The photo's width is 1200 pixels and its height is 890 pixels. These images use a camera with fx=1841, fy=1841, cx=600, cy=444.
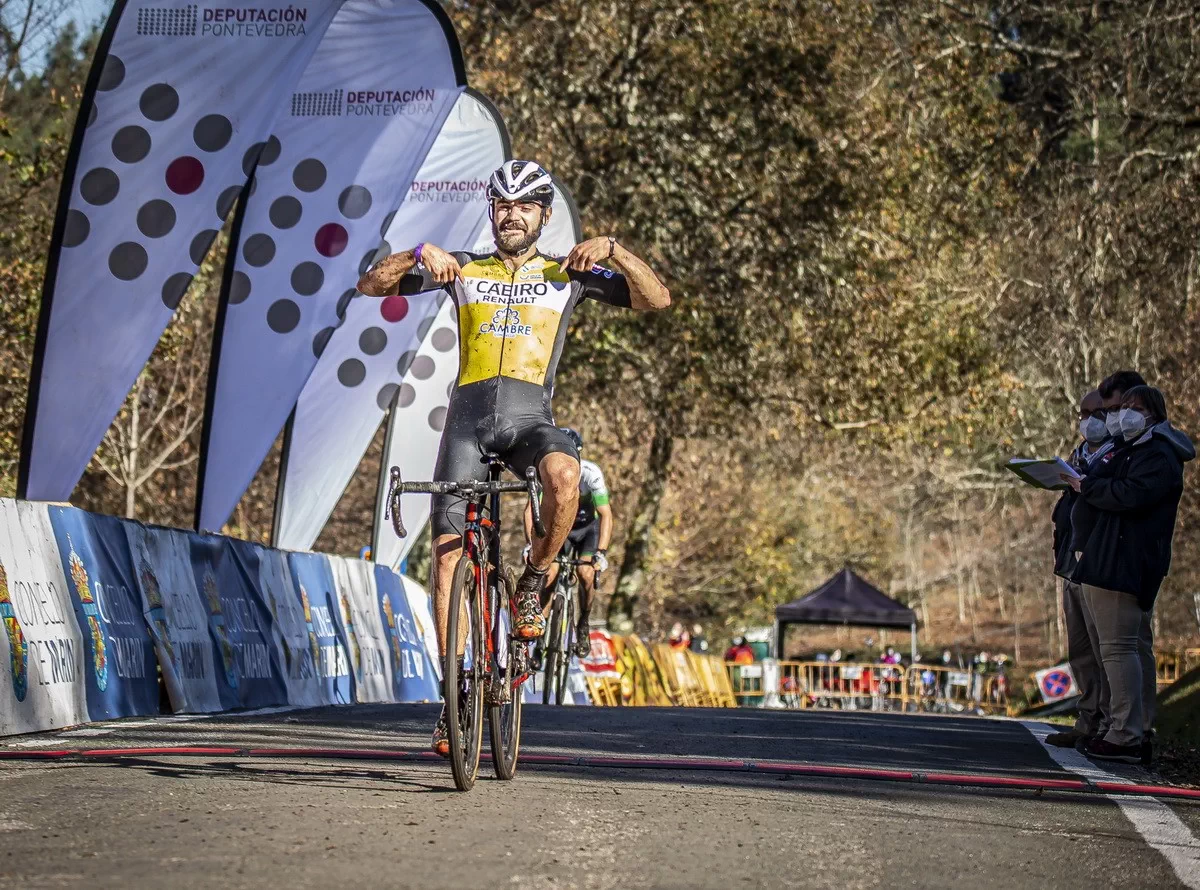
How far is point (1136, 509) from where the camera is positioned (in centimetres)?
944

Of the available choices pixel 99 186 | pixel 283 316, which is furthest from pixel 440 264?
pixel 283 316

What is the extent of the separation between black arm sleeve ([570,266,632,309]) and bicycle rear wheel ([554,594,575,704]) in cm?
831

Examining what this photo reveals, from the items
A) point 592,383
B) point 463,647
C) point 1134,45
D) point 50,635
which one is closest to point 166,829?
point 463,647

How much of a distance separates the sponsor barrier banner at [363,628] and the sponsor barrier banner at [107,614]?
4321mm

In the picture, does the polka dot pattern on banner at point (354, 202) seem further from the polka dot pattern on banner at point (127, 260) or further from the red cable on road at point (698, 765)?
the red cable on road at point (698, 765)

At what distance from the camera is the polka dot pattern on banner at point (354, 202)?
15.3 meters

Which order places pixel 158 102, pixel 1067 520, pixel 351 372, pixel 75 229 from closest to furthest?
pixel 1067 520
pixel 75 229
pixel 158 102
pixel 351 372

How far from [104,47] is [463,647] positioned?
299 inches

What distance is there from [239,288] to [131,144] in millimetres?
2624

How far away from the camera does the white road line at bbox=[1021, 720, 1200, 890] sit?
5.53 meters

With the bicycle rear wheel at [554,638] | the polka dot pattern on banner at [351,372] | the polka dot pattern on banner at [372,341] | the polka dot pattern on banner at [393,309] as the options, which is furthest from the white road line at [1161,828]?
the polka dot pattern on banner at [393,309]

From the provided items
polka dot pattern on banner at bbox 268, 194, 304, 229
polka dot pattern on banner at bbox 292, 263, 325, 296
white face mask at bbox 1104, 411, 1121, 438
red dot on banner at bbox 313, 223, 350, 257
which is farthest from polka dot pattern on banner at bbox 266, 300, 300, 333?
white face mask at bbox 1104, 411, 1121, 438

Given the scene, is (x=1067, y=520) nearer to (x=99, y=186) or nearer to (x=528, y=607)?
(x=528, y=607)

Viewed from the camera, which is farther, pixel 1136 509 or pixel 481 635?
pixel 1136 509
